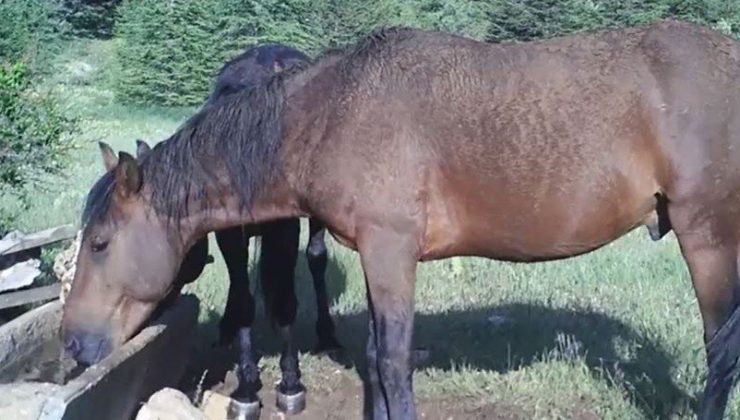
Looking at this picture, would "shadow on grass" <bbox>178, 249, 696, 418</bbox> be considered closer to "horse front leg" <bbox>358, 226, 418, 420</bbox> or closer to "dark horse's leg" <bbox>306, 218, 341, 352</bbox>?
"dark horse's leg" <bbox>306, 218, 341, 352</bbox>

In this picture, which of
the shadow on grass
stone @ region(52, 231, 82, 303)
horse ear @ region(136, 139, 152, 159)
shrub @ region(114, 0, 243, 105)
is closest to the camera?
horse ear @ region(136, 139, 152, 159)

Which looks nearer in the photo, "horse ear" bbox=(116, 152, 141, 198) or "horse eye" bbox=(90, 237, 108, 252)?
"horse ear" bbox=(116, 152, 141, 198)

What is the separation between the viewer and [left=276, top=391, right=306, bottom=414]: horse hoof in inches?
236

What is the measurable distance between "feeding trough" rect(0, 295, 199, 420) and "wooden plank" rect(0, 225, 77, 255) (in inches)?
30.1

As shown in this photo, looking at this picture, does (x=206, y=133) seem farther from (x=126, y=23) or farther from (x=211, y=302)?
(x=126, y=23)

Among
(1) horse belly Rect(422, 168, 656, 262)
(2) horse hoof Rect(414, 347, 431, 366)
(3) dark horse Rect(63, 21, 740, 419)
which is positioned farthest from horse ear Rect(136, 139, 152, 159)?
(2) horse hoof Rect(414, 347, 431, 366)

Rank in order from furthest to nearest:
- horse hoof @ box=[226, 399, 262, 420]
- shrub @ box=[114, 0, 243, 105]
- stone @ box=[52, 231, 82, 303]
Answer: shrub @ box=[114, 0, 243, 105] → horse hoof @ box=[226, 399, 262, 420] → stone @ box=[52, 231, 82, 303]

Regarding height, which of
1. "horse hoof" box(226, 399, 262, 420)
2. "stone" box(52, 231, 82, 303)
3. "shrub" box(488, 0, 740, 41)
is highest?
"stone" box(52, 231, 82, 303)

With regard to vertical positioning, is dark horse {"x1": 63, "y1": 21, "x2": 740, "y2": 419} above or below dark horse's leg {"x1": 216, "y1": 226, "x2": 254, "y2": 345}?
above

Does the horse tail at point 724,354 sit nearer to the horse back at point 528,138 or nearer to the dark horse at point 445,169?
the dark horse at point 445,169

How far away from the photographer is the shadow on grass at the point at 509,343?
613cm

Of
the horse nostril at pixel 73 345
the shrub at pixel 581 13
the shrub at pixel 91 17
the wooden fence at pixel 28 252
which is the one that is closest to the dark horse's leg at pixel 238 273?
the wooden fence at pixel 28 252

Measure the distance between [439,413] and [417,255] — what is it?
5.30 ft

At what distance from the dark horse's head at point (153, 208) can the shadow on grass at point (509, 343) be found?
1677mm
